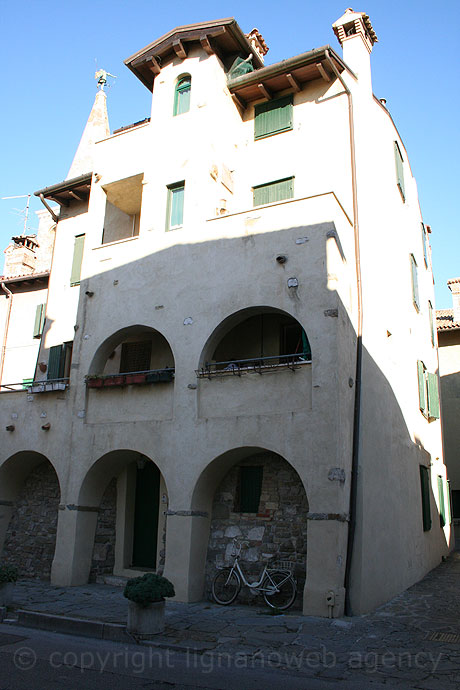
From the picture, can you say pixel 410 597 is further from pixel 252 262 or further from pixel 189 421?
pixel 252 262

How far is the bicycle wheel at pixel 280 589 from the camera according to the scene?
10974mm

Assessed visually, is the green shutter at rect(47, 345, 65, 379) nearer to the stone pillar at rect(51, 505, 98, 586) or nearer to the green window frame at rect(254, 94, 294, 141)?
the stone pillar at rect(51, 505, 98, 586)

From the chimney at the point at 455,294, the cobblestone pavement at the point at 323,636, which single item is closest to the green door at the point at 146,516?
the cobblestone pavement at the point at 323,636

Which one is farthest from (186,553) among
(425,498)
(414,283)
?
(414,283)

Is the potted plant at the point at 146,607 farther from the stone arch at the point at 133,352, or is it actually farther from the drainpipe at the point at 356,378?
the stone arch at the point at 133,352

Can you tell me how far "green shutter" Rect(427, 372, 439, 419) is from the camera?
17.8m

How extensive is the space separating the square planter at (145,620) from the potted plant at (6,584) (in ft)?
10.1

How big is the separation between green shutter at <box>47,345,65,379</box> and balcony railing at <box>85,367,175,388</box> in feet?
7.20

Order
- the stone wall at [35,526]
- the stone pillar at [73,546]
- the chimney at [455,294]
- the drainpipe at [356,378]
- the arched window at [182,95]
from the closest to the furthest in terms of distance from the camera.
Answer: the drainpipe at [356,378] → the stone pillar at [73,546] → the stone wall at [35,526] → the arched window at [182,95] → the chimney at [455,294]

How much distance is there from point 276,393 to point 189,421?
6.73 feet

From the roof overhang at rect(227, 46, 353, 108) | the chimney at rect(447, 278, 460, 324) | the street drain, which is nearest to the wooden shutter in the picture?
the chimney at rect(447, 278, 460, 324)

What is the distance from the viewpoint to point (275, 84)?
15.3m

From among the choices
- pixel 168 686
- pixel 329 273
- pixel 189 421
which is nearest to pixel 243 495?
pixel 189 421

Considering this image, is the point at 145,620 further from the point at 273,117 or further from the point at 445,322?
the point at 445,322
